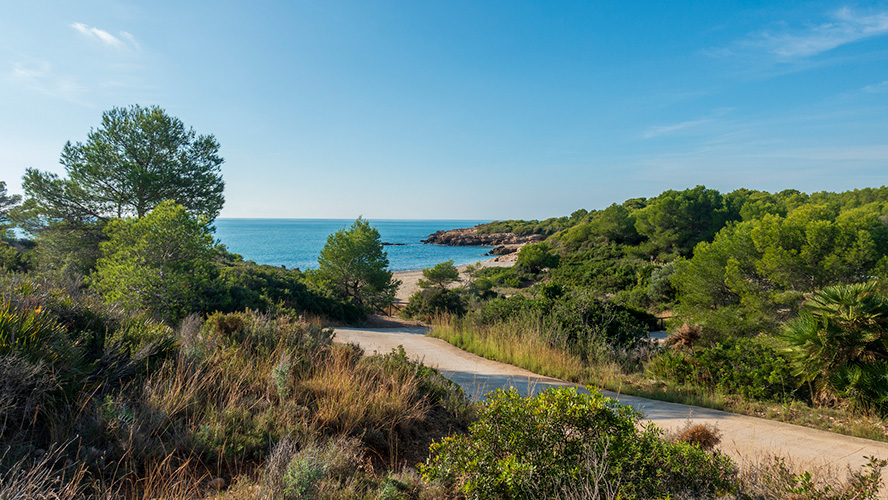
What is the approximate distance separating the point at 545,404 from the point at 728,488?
4.46 feet

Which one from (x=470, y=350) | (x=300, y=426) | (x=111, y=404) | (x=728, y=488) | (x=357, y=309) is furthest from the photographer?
(x=357, y=309)

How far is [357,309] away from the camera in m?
20.9

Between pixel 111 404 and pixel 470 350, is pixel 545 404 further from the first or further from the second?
pixel 470 350

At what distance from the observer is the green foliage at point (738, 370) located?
6.12 meters

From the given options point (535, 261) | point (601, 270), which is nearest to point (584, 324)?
point (601, 270)

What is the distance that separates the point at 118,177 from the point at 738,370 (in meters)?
20.7

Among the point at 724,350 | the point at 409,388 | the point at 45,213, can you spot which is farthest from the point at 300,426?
the point at 45,213

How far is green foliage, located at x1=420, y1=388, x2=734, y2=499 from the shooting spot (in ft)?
8.60

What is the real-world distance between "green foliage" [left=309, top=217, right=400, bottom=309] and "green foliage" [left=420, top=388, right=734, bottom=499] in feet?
66.4

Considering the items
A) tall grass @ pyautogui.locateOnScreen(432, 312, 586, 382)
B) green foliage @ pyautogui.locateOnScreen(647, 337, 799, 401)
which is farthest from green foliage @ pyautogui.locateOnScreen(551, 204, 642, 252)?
green foliage @ pyautogui.locateOnScreen(647, 337, 799, 401)

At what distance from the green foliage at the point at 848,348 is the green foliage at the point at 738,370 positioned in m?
0.29

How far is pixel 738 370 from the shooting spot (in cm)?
653

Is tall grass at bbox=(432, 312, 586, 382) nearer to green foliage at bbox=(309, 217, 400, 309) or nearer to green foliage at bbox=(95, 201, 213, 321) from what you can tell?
green foliage at bbox=(95, 201, 213, 321)

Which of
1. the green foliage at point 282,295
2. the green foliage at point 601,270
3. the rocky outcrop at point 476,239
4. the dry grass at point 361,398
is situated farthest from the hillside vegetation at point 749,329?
the rocky outcrop at point 476,239
